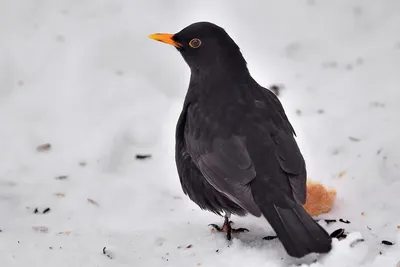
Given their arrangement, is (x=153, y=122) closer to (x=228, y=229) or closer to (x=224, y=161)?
(x=228, y=229)

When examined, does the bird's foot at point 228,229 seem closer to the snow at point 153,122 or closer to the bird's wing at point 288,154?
the snow at point 153,122

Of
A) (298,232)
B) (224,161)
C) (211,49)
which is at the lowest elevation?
(298,232)

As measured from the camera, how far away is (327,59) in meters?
6.83

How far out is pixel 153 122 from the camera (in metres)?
5.86

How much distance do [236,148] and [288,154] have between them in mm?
307

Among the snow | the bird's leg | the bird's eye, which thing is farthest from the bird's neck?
the snow

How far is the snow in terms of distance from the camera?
4.18 meters

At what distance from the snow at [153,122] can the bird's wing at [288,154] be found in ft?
1.29

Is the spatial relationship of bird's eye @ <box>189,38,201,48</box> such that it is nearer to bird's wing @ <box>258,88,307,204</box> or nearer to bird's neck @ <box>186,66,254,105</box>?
bird's neck @ <box>186,66,254,105</box>

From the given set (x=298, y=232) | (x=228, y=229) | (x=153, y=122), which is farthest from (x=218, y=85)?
(x=153, y=122)

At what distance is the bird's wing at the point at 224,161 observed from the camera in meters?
3.76

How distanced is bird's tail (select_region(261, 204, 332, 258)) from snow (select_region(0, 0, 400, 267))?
0.41 feet

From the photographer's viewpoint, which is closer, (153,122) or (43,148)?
(43,148)

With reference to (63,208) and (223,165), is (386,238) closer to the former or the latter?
(223,165)
